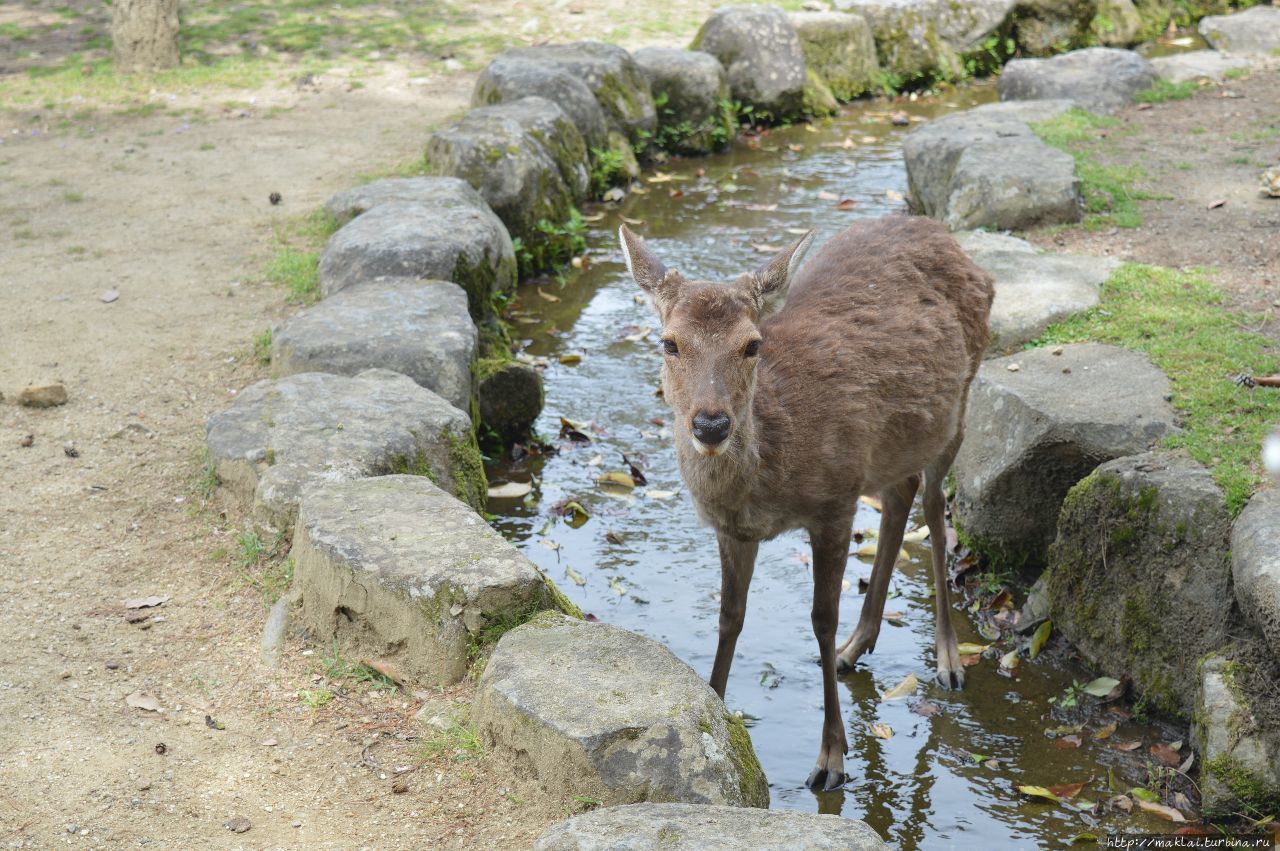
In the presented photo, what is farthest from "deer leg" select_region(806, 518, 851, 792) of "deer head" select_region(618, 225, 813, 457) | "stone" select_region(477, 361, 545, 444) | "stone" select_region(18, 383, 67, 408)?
"stone" select_region(18, 383, 67, 408)

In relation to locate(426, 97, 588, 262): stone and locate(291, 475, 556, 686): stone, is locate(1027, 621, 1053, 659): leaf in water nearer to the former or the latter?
locate(291, 475, 556, 686): stone

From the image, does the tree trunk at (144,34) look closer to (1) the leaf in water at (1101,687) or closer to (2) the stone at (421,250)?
(2) the stone at (421,250)

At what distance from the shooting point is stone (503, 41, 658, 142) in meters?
12.3

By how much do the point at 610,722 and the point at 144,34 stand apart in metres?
12.3

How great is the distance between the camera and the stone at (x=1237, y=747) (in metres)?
4.72

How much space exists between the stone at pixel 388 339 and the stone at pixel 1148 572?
347 centimetres

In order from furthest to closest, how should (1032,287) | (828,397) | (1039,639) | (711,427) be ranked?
1. (1032,287)
2. (1039,639)
3. (828,397)
4. (711,427)

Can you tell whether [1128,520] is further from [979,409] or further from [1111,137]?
[1111,137]

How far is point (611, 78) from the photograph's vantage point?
1245 centimetres

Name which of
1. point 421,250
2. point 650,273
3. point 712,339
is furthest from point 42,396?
point 712,339

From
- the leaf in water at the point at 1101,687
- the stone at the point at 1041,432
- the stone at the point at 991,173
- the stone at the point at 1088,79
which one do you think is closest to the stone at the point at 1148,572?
the leaf in water at the point at 1101,687

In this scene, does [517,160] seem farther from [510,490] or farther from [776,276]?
[776,276]

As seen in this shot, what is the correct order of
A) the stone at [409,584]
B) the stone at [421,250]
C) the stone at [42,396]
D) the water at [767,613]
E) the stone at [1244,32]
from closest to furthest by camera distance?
the stone at [409,584] < the water at [767,613] < the stone at [42,396] < the stone at [421,250] < the stone at [1244,32]

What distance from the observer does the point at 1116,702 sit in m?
5.67
